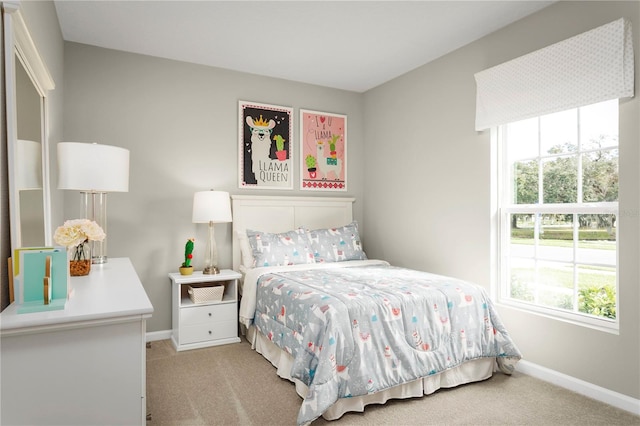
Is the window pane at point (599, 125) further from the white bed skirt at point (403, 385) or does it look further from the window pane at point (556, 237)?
the white bed skirt at point (403, 385)

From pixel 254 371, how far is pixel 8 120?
224 cm

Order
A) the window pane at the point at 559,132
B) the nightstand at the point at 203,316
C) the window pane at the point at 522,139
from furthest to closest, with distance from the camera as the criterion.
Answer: the nightstand at the point at 203,316
the window pane at the point at 522,139
the window pane at the point at 559,132

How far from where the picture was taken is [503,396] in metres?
2.59

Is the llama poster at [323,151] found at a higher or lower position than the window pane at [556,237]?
higher

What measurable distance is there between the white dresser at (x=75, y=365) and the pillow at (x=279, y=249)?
232 cm

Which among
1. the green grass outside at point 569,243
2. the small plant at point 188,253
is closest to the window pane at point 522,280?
the green grass outside at point 569,243

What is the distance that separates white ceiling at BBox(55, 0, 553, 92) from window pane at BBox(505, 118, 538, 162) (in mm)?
776

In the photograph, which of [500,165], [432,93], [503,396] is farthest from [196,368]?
[432,93]

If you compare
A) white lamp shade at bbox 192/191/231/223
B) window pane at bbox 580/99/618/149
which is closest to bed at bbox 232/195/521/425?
white lamp shade at bbox 192/191/231/223

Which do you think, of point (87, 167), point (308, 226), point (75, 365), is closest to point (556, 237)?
point (308, 226)

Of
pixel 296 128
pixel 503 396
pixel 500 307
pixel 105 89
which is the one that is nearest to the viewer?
pixel 503 396

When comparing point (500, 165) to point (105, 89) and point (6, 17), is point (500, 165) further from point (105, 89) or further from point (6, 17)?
point (105, 89)

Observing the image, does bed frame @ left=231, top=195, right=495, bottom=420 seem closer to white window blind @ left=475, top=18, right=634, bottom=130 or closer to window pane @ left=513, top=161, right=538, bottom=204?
window pane @ left=513, top=161, right=538, bottom=204

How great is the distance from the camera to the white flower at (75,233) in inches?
79.0
